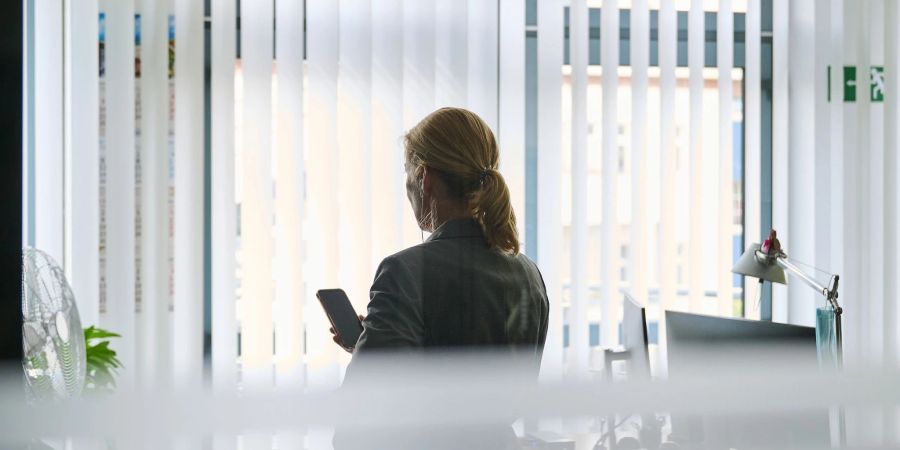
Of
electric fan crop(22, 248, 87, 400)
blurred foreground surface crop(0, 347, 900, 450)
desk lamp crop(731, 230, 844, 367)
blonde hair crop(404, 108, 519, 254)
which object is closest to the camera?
blurred foreground surface crop(0, 347, 900, 450)

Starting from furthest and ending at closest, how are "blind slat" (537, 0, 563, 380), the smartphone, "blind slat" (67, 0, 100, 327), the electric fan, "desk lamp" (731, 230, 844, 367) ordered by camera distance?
"blind slat" (537, 0, 563, 380) → "blind slat" (67, 0, 100, 327) → "desk lamp" (731, 230, 844, 367) → the smartphone → the electric fan

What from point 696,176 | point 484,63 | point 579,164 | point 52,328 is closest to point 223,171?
point 484,63

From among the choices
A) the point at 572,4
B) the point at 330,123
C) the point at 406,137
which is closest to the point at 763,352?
the point at 406,137

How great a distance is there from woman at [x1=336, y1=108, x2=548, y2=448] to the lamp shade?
120cm

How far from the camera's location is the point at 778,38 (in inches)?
124

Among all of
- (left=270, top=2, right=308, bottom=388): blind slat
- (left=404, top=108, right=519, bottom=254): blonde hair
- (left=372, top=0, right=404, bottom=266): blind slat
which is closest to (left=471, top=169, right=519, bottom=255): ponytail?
(left=404, top=108, right=519, bottom=254): blonde hair

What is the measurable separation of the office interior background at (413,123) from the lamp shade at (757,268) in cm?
81

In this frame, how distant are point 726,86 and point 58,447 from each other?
131 inches

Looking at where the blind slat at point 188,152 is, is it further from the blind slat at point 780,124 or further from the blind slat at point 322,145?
the blind slat at point 780,124

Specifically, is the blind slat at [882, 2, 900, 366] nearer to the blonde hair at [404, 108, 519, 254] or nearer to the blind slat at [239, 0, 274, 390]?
the blonde hair at [404, 108, 519, 254]

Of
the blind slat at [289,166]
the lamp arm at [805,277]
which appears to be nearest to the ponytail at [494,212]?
the lamp arm at [805,277]

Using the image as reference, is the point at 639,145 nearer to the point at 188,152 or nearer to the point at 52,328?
the point at 188,152

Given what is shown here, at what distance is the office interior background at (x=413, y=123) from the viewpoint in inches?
114

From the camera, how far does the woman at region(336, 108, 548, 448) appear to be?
61cm
